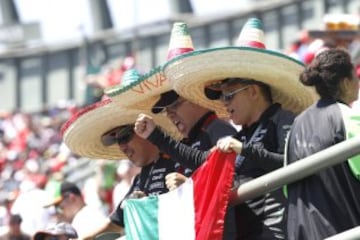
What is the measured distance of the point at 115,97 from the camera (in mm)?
7422

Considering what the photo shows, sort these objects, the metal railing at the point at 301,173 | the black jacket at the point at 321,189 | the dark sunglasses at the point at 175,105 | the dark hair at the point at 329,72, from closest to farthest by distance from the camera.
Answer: the metal railing at the point at 301,173, the black jacket at the point at 321,189, the dark hair at the point at 329,72, the dark sunglasses at the point at 175,105

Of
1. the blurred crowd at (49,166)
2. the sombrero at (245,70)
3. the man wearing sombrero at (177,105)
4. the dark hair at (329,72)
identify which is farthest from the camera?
the blurred crowd at (49,166)

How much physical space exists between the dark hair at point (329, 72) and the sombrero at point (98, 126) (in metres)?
1.59

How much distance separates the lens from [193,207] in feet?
21.8

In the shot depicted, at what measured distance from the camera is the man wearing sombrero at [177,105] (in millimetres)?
6957

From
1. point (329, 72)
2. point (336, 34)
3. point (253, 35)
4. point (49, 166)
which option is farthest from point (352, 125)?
point (49, 166)

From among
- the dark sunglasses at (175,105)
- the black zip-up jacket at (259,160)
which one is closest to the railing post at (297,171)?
the black zip-up jacket at (259,160)

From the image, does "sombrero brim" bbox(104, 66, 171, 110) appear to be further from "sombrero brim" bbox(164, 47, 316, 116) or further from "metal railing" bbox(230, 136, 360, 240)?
"metal railing" bbox(230, 136, 360, 240)

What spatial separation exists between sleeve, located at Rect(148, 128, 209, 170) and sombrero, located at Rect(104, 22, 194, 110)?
533 millimetres

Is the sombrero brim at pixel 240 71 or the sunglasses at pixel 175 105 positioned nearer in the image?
the sombrero brim at pixel 240 71

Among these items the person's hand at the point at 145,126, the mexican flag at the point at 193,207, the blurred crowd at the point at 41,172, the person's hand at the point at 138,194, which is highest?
the person's hand at the point at 145,126

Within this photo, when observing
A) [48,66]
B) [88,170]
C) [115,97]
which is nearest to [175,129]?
[115,97]

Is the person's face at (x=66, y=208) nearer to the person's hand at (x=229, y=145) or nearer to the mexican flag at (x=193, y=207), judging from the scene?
the mexican flag at (x=193, y=207)

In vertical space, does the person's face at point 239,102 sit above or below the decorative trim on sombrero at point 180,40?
below
